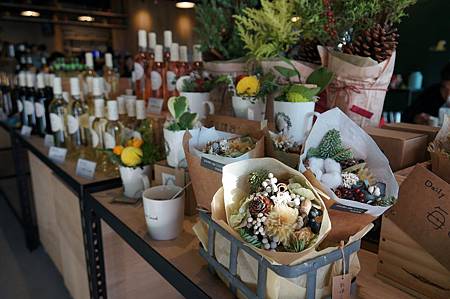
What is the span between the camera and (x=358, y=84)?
873 millimetres

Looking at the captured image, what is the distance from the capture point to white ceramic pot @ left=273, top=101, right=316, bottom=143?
0.83m

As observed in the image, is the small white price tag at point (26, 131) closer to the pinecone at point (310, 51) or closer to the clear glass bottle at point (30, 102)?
the clear glass bottle at point (30, 102)

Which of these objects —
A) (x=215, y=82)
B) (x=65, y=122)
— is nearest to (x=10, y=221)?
(x=65, y=122)

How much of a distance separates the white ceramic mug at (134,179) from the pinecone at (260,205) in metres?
0.64

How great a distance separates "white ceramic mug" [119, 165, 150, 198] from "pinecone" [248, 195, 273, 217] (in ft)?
2.10

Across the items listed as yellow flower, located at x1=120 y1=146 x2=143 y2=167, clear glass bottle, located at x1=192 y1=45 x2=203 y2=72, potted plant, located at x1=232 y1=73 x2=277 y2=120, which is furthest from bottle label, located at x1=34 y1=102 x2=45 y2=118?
potted plant, located at x1=232 y1=73 x2=277 y2=120

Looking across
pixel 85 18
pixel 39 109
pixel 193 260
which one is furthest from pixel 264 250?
pixel 85 18

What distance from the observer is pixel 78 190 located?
4.21ft

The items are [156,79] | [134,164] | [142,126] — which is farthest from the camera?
[156,79]

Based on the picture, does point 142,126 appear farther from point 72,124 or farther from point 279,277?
point 279,277

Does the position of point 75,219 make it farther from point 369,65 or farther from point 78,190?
point 369,65

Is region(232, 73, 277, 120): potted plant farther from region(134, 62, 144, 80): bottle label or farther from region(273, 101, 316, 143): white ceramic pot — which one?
region(134, 62, 144, 80): bottle label

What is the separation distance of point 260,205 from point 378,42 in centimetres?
56

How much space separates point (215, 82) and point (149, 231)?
0.55 metres
